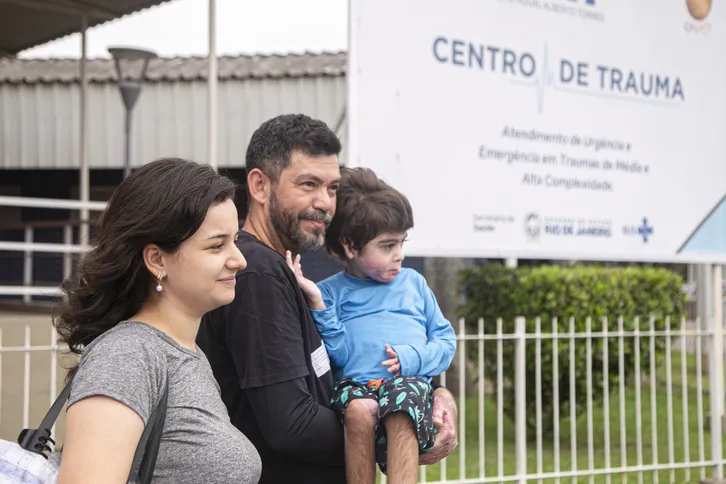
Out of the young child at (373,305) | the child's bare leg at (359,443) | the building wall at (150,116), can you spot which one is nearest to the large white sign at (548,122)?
the young child at (373,305)

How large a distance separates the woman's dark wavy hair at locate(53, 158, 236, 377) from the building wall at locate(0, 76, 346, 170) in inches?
411

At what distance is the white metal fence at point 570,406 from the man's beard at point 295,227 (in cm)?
358

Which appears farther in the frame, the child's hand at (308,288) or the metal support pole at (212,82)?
the metal support pole at (212,82)

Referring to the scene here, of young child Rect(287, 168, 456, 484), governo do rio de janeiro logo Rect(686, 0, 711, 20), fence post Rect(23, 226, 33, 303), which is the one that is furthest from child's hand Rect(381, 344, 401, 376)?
fence post Rect(23, 226, 33, 303)

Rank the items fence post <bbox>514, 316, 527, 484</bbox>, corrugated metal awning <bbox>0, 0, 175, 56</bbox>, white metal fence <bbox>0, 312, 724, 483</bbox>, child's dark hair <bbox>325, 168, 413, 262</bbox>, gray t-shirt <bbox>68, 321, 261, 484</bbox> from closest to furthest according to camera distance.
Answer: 1. gray t-shirt <bbox>68, 321, 261, 484</bbox>
2. child's dark hair <bbox>325, 168, 413, 262</bbox>
3. fence post <bbox>514, 316, 527, 484</bbox>
4. white metal fence <bbox>0, 312, 724, 483</bbox>
5. corrugated metal awning <bbox>0, 0, 175, 56</bbox>

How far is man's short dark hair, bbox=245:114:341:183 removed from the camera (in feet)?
8.04

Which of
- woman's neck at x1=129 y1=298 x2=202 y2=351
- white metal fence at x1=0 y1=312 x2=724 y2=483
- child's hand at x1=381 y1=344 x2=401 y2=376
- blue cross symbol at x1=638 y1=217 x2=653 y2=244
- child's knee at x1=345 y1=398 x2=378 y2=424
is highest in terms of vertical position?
blue cross symbol at x1=638 y1=217 x2=653 y2=244

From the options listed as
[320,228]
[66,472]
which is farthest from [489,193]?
[66,472]

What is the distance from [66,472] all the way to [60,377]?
4589 millimetres

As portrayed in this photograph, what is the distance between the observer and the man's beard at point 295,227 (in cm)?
244

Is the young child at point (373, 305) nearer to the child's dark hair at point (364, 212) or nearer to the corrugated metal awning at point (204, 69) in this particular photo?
the child's dark hair at point (364, 212)

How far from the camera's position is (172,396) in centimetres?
182

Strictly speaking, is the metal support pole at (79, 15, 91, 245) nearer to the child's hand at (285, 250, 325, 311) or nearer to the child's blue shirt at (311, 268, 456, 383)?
the child's blue shirt at (311, 268, 456, 383)

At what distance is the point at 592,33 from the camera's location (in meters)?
6.16
